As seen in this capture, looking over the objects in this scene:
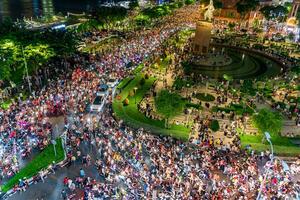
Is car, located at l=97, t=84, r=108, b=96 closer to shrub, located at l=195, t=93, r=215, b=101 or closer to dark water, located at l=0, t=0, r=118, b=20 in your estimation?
shrub, located at l=195, t=93, r=215, b=101

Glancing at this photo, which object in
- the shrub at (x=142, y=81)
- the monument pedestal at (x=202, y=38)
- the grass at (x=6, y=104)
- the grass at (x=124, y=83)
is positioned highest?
the monument pedestal at (x=202, y=38)

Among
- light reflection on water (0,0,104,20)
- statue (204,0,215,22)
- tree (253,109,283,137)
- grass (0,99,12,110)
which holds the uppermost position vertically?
statue (204,0,215,22)

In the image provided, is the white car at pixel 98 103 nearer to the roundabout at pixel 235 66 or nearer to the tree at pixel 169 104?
the tree at pixel 169 104

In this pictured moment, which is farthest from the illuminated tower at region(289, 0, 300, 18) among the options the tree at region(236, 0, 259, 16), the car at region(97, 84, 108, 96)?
the car at region(97, 84, 108, 96)

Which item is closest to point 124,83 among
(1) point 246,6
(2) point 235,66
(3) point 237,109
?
(3) point 237,109

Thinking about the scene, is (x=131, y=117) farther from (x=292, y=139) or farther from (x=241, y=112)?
(x=292, y=139)

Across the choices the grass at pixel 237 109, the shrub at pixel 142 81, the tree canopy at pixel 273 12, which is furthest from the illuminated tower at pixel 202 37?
the tree canopy at pixel 273 12
